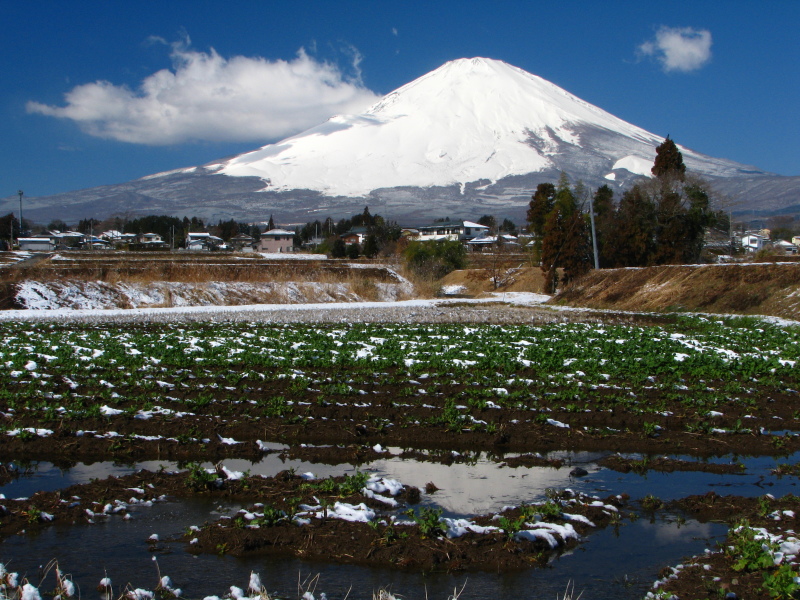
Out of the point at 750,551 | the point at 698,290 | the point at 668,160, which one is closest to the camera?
the point at 750,551

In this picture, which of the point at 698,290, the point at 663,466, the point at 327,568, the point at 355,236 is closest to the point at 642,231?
the point at 698,290

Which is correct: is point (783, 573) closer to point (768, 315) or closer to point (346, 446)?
point (346, 446)

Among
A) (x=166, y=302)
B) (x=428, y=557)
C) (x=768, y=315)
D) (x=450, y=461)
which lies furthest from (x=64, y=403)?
(x=166, y=302)

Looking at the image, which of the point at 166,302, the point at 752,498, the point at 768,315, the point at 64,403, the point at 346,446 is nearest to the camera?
the point at 752,498

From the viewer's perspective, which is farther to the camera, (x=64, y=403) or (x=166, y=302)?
(x=166, y=302)

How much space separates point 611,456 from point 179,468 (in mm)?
5043

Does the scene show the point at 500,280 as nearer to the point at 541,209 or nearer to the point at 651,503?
the point at 541,209

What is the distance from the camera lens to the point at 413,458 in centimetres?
814

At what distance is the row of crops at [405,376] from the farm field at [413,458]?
0.07 metres

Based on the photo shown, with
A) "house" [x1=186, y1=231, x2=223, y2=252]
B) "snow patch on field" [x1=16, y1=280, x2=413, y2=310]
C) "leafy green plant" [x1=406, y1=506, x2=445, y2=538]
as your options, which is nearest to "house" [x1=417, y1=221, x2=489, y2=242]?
"house" [x1=186, y1=231, x2=223, y2=252]

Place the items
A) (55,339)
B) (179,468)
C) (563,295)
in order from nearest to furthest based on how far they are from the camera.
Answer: (179,468) → (55,339) → (563,295)

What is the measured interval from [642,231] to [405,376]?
1520 inches

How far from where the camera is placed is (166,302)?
122ft

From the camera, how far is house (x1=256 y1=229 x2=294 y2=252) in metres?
117
